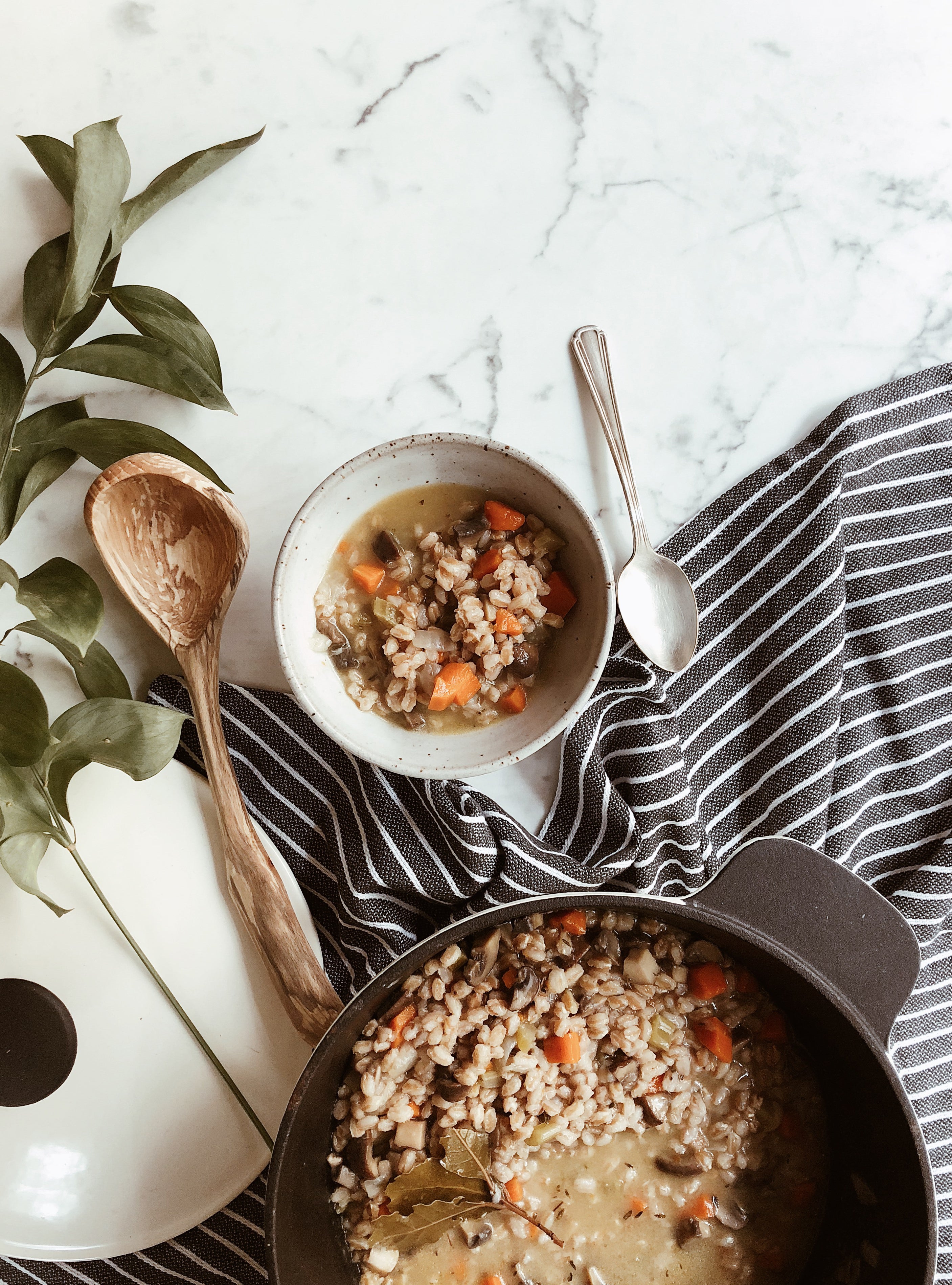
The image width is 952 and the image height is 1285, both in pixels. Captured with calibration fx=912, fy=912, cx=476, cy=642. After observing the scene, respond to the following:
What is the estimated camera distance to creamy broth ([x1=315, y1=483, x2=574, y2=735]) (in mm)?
1756

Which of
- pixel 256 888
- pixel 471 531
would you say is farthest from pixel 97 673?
pixel 471 531

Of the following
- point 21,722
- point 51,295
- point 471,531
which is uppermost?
point 51,295

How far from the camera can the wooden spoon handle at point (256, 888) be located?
1786 millimetres

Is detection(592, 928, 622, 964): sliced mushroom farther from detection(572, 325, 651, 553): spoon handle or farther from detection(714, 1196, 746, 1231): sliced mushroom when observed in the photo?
detection(572, 325, 651, 553): spoon handle

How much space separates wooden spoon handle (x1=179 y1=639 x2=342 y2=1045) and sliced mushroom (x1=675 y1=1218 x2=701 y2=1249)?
79 cm

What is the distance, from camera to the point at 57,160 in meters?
1.73

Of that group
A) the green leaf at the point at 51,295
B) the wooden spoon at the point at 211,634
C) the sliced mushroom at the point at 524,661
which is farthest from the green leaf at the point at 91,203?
the sliced mushroom at the point at 524,661

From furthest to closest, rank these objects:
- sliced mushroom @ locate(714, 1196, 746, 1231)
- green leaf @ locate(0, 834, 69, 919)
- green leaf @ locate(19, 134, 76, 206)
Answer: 1. sliced mushroom @ locate(714, 1196, 746, 1231)
2. green leaf @ locate(19, 134, 76, 206)
3. green leaf @ locate(0, 834, 69, 919)

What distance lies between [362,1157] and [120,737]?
94 centimetres

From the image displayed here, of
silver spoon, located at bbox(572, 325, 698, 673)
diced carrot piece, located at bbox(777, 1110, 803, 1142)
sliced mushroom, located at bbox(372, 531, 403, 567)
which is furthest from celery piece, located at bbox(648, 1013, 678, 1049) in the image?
sliced mushroom, located at bbox(372, 531, 403, 567)

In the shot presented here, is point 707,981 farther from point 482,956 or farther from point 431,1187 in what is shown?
point 431,1187

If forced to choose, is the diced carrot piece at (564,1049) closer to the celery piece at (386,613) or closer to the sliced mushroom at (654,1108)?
the sliced mushroom at (654,1108)

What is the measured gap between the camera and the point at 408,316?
6.22 ft

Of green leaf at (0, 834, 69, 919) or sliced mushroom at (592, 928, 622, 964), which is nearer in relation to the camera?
green leaf at (0, 834, 69, 919)
